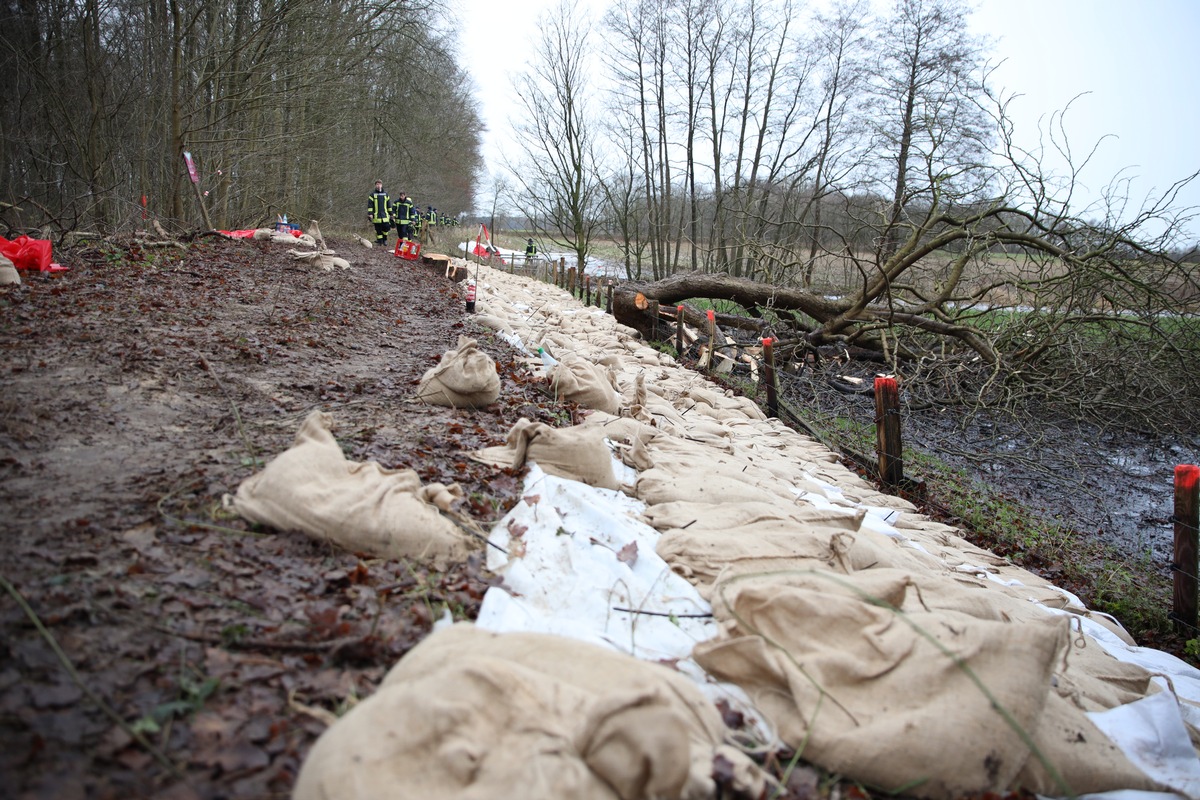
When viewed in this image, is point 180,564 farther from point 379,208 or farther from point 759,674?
point 379,208

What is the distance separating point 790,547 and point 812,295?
8.06 m

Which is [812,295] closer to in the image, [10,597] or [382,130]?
[10,597]

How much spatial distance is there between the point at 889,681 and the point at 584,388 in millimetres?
3569

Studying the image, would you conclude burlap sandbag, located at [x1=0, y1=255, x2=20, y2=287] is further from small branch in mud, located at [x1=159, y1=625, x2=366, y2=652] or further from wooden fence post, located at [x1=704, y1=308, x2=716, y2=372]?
wooden fence post, located at [x1=704, y1=308, x2=716, y2=372]

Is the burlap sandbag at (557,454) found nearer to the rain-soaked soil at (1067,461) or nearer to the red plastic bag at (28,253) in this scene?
the rain-soaked soil at (1067,461)

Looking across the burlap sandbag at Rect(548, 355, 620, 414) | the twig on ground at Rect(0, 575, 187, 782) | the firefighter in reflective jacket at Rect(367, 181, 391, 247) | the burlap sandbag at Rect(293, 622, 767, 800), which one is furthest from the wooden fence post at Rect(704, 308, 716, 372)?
the firefighter in reflective jacket at Rect(367, 181, 391, 247)

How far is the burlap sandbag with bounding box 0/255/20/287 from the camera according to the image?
5.50m

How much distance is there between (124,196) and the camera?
12430 millimetres

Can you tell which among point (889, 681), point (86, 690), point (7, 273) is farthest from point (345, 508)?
point (7, 273)

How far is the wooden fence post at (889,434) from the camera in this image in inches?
226

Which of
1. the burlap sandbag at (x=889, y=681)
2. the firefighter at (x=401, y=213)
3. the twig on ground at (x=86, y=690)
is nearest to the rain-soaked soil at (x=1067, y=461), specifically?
the burlap sandbag at (x=889, y=681)

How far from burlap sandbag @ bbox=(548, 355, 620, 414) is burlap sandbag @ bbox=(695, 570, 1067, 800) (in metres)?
3.09

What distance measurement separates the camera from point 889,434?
5762 mm

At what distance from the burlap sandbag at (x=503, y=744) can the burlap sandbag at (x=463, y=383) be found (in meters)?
3.03
